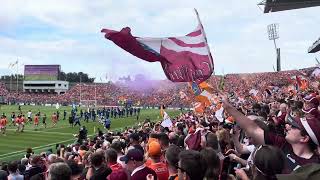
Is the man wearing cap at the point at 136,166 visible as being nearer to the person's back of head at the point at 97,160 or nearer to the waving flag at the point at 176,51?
the person's back of head at the point at 97,160

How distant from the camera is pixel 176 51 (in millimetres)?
8352

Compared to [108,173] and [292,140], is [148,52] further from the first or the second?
[292,140]

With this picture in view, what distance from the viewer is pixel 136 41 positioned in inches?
323

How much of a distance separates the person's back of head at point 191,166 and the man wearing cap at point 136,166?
47.1 inches

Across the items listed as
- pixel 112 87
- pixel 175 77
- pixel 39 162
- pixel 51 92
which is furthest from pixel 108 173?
pixel 51 92

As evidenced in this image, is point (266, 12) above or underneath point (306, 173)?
above

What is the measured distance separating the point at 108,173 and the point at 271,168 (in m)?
2.95

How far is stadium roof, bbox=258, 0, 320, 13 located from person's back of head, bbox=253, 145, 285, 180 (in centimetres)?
2983

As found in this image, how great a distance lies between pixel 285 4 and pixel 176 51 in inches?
1039

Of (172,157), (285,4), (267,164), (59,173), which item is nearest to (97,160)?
(59,173)

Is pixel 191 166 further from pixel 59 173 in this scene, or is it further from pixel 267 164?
pixel 59 173

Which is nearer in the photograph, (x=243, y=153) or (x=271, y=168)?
(x=271, y=168)

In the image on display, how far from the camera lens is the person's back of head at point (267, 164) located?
3.42m

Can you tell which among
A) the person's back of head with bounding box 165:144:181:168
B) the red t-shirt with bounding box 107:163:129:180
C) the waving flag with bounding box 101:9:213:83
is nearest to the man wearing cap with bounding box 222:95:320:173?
the person's back of head with bounding box 165:144:181:168
